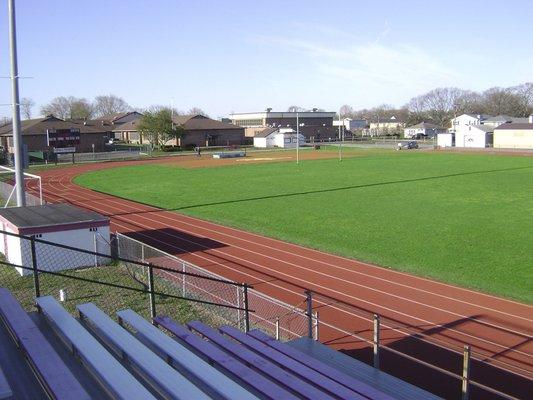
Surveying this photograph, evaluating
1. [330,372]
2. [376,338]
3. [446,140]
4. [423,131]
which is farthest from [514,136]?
[330,372]

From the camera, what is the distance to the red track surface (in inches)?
430

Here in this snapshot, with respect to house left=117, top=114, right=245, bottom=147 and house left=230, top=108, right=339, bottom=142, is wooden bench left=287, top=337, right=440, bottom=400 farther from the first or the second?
house left=230, top=108, right=339, bottom=142

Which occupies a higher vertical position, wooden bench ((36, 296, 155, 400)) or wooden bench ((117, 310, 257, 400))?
wooden bench ((36, 296, 155, 400))

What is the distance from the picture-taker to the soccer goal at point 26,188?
29.7 m

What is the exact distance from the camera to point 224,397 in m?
5.36

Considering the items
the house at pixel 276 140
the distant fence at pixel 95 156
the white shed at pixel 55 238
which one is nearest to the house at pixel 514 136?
the house at pixel 276 140

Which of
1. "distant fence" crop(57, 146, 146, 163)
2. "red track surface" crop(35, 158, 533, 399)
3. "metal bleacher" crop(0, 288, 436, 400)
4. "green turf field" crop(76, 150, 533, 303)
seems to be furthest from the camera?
"distant fence" crop(57, 146, 146, 163)

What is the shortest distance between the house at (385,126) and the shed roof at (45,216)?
Answer: 153m

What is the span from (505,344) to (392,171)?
42.3m

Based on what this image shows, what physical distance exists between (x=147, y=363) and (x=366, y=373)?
3634 mm

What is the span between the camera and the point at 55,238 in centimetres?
1864

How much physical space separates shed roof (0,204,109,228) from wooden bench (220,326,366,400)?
41.0 ft

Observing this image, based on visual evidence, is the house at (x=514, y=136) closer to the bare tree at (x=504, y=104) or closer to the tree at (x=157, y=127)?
the tree at (x=157, y=127)

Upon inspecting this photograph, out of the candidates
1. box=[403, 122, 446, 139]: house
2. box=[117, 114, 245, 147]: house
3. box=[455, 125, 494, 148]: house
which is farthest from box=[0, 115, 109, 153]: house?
box=[403, 122, 446, 139]: house
